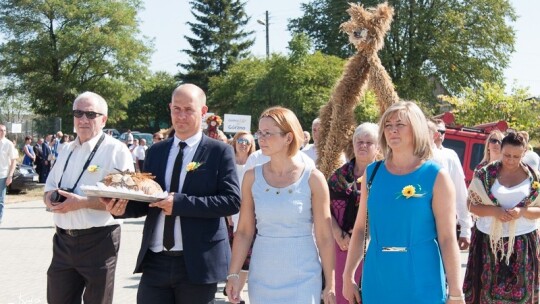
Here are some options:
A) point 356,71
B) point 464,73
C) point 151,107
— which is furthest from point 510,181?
point 151,107

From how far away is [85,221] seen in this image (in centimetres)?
481

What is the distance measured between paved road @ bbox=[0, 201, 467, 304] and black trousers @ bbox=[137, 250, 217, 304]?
3.76 m

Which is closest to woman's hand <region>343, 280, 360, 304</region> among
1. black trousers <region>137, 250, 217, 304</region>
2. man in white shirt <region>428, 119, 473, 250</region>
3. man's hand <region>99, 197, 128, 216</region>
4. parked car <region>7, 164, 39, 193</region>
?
black trousers <region>137, 250, 217, 304</region>

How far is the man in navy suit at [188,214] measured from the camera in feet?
13.0

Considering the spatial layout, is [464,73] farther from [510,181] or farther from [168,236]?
[168,236]

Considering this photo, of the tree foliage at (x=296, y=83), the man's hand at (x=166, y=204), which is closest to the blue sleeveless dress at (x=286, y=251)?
the man's hand at (x=166, y=204)

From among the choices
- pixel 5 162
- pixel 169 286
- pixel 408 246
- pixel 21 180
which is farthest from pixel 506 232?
pixel 21 180

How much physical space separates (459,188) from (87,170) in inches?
132

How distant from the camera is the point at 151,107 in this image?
64.2 metres

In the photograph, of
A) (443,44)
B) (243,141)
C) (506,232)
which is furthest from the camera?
(443,44)

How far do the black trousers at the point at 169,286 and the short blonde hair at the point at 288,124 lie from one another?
0.95 meters

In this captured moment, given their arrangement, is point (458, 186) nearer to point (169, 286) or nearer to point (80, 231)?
point (169, 286)

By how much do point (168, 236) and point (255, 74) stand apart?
34317 millimetres

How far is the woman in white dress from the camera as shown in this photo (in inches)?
156
